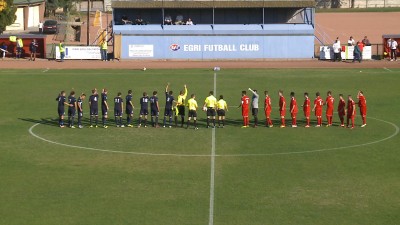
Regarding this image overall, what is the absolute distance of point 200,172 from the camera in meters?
29.2

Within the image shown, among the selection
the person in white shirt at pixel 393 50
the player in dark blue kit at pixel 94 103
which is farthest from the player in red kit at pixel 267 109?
the person in white shirt at pixel 393 50

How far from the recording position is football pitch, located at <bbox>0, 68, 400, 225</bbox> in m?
24.1

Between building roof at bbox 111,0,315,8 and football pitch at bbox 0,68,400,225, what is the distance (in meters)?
23.8

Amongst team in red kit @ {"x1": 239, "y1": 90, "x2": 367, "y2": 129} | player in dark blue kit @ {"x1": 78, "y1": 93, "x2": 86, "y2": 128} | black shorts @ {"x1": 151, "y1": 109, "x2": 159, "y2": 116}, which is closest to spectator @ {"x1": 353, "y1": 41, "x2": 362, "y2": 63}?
team in red kit @ {"x1": 239, "y1": 90, "x2": 367, "y2": 129}

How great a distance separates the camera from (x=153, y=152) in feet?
107

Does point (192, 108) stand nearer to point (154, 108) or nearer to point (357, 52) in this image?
point (154, 108)

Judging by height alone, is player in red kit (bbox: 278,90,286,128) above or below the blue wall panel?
below

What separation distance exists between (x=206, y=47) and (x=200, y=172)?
37.7 metres

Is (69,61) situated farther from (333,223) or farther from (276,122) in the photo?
(333,223)

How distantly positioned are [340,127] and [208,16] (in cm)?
3511

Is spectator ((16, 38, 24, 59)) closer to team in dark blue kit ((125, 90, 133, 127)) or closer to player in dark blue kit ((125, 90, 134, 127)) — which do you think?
player in dark blue kit ((125, 90, 134, 127))

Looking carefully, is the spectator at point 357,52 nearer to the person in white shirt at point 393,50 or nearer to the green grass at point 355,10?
the person in white shirt at point 393,50

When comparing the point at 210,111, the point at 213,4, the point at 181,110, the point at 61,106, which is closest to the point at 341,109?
the point at 210,111

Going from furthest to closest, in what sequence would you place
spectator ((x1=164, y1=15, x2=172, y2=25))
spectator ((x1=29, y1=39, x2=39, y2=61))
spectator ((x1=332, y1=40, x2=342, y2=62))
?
1. spectator ((x1=164, y1=15, x2=172, y2=25))
2. spectator ((x1=29, y1=39, x2=39, y2=61))
3. spectator ((x1=332, y1=40, x2=342, y2=62))
